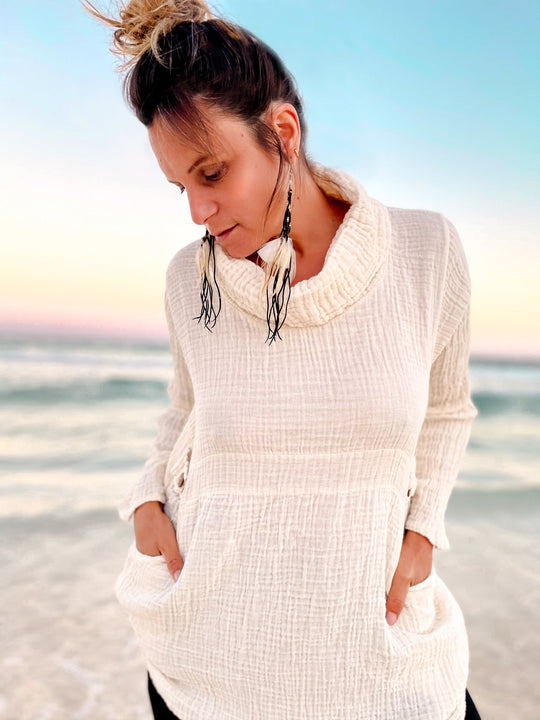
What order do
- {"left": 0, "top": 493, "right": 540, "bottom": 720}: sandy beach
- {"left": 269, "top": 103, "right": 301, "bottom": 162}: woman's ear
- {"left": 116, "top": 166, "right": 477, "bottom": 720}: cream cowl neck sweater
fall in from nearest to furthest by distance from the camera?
{"left": 116, "top": 166, "right": 477, "bottom": 720}: cream cowl neck sweater, {"left": 269, "top": 103, "right": 301, "bottom": 162}: woman's ear, {"left": 0, "top": 493, "right": 540, "bottom": 720}: sandy beach

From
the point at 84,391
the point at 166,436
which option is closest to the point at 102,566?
the point at 166,436

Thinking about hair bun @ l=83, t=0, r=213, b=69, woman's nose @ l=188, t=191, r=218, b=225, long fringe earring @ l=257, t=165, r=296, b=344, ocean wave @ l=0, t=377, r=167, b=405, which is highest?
hair bun @ l=83, t=0, r=213, b=69

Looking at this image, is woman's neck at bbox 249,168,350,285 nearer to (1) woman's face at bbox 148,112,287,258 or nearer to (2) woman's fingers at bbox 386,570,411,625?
(1) woman's face at bbox 148,112,287,258

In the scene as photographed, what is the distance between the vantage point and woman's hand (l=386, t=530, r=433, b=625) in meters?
1.19

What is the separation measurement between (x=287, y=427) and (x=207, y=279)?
409 millimetres

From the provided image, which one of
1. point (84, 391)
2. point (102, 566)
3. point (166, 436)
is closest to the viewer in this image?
point (166, 436)

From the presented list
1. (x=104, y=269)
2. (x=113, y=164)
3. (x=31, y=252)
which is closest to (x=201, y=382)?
(x=113, y=164)

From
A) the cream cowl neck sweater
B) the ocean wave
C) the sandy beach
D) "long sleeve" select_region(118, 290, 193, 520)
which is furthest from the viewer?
the ocean wave

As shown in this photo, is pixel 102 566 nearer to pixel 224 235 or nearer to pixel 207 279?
pixel 207 279

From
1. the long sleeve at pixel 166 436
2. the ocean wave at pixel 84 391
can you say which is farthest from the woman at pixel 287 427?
the ocean wave at pixel 84 391

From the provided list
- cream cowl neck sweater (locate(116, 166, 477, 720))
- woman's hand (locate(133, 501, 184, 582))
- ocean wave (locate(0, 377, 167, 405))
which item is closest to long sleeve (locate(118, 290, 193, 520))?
woman's hand (locate(133, 501, 184, 582))

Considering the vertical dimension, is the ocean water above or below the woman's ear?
below

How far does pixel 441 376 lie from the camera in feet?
4.59

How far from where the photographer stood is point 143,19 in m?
1.19
